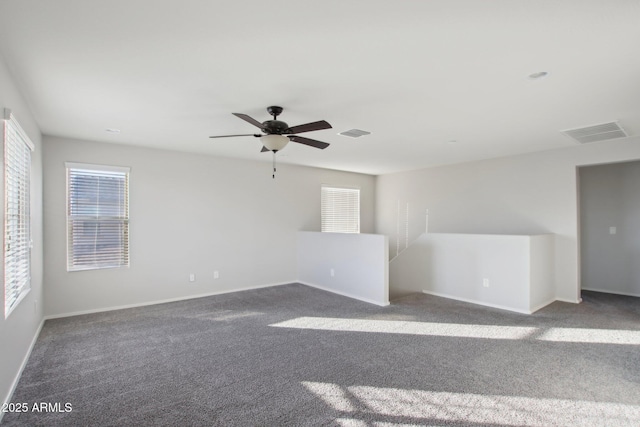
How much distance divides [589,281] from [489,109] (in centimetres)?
481

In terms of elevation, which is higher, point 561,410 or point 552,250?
point 552,250

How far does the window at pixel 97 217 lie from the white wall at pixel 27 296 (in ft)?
1.50

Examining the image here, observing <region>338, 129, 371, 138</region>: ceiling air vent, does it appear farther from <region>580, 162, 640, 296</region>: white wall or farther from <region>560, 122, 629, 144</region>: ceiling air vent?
<region>580, 162, 640, 296</region>: white wall

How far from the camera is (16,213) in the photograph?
2951mm

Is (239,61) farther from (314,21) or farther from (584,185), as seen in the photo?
(584,185)

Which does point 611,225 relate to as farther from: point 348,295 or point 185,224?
point 185,224

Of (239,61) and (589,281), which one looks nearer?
(239,61)

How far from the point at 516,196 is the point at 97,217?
6.77 meters

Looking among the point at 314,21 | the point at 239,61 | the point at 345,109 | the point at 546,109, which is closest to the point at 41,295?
the point at 239,61

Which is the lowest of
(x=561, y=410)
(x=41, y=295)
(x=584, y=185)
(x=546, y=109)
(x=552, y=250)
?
(x=561, y=410)

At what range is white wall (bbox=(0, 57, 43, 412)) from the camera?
2430mm

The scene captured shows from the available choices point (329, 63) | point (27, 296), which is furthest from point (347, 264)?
point (27, 296)

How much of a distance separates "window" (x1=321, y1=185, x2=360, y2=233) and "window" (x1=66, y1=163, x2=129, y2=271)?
3.92 meters

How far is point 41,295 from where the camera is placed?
4.32 meters
